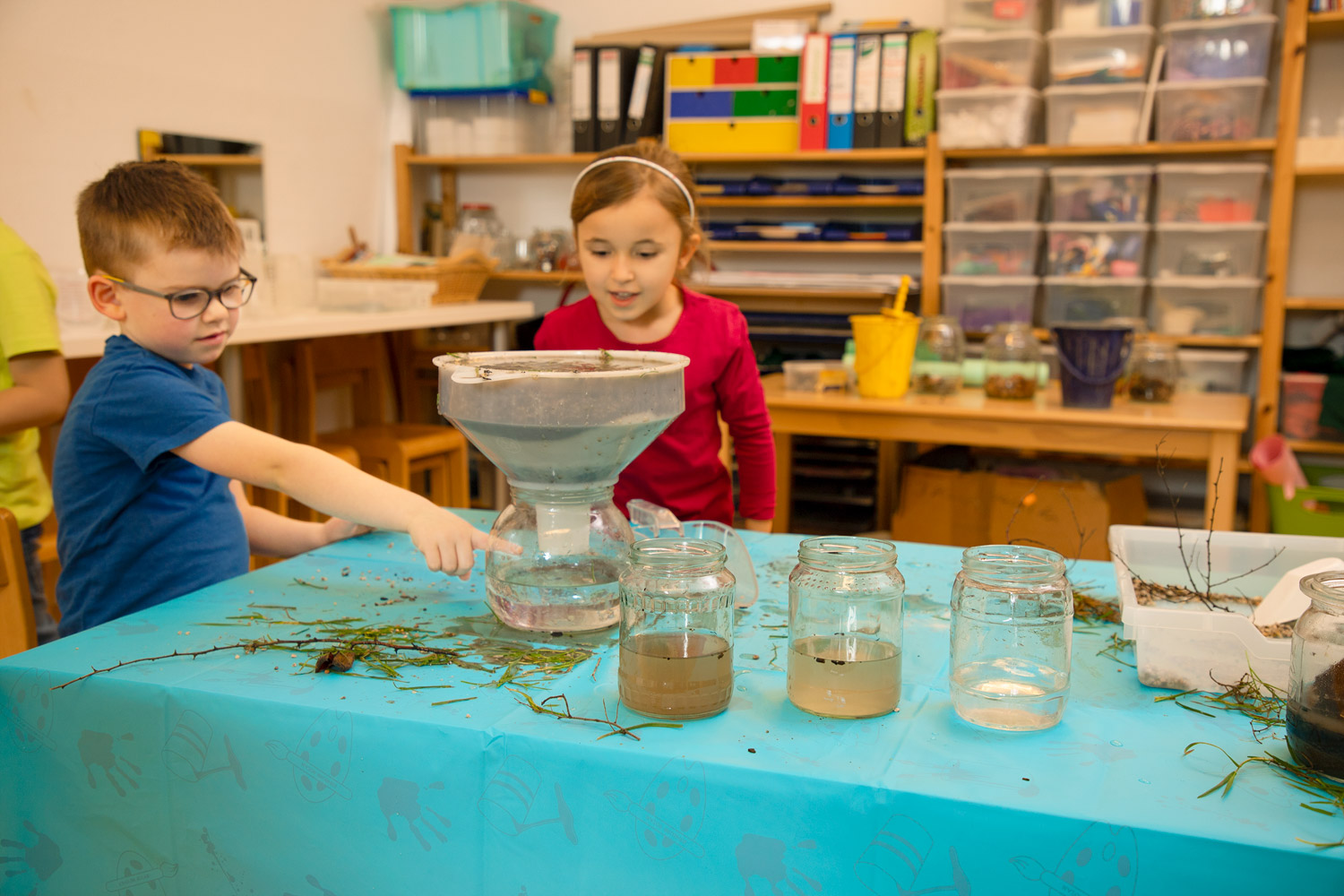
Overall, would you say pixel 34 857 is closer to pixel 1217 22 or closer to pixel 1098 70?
pixel 1098 70

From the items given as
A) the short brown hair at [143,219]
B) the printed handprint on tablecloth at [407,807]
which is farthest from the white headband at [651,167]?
the printed handprint on tablecloth at [407,807]

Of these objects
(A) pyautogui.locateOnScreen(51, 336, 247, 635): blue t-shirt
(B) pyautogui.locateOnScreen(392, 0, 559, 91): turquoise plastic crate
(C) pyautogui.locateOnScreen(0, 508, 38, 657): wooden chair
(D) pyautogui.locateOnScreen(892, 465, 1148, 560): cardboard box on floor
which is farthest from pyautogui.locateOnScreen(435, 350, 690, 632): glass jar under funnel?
(B) pyautogui.locateOnScreen(392, 0, 559, 91): turquoise plastic crate

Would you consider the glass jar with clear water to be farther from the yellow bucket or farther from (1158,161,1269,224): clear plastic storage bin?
(1158,161,1269,224): clear plastic storage bin

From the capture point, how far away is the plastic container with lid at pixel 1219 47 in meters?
3.10

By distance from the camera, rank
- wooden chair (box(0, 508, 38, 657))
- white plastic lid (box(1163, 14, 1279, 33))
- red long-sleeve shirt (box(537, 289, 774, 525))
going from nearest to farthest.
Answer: wooden chair (box(0, 508, 38, 657)) < red long-sleeve shirt (box(537, 289, 774, 525)) < white plastic lid (box(1163, 14, 1279, 33))

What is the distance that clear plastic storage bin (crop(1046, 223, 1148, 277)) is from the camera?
3330 millimetres

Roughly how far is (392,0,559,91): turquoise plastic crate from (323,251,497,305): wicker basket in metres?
0.75

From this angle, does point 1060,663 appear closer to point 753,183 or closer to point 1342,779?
point 1342,779

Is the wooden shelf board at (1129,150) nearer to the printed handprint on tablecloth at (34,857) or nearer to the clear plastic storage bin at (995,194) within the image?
the clear plastic storage bin at (995,194)

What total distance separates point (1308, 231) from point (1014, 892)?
352 centimetres

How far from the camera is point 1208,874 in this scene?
2.19ft

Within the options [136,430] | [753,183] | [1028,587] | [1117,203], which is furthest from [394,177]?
[1028,587]

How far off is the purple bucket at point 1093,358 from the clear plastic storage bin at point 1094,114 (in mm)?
1027

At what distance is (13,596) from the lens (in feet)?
5.05
